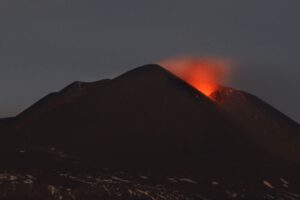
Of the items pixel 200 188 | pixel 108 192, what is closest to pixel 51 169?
pixel 108 192

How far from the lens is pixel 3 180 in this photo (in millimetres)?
178875

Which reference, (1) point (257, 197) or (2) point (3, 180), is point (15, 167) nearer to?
(2) point (3, 180)

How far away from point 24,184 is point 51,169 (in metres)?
18.7

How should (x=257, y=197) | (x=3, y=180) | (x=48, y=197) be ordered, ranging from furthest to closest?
(x=257, y=197)
(x=3, y=180)
(x=48, y=197)

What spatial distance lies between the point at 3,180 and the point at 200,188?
43353 millimetres

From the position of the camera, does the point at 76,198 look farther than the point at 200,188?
No

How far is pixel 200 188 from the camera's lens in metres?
194

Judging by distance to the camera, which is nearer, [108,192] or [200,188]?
[108,192]

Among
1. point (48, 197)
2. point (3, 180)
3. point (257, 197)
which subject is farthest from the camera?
point (257, 197)

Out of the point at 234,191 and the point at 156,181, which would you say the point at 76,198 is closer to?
the point at 156,181

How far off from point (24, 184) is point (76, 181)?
12.8 meters

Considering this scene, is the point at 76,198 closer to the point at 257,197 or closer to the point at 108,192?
the point at 108,192

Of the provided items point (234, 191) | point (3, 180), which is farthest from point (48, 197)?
point (234, 191)

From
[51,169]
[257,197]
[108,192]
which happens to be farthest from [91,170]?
[257,197]
